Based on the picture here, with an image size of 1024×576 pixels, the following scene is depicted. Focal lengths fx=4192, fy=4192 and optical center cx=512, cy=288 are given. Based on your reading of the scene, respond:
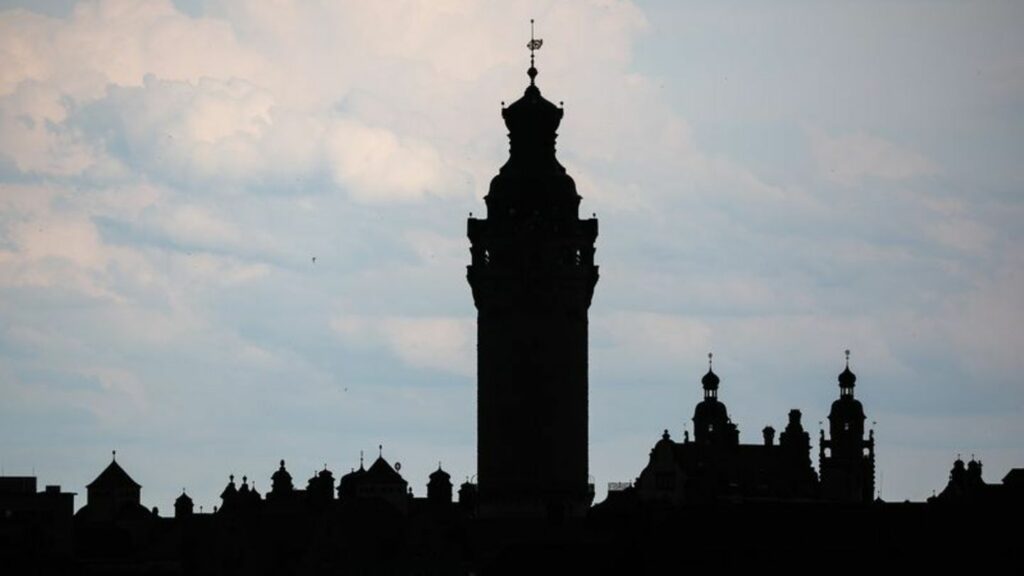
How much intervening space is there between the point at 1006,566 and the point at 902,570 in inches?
195

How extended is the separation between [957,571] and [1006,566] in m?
2.35

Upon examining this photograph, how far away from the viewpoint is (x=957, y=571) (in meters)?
198

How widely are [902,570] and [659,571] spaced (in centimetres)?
1157

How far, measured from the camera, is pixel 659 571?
200 meters

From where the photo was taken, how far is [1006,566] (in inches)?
7820

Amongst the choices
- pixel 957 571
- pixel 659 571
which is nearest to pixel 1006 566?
pixel 957 571

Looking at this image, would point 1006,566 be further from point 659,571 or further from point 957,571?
point 659,571

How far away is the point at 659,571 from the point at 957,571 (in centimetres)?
1412
